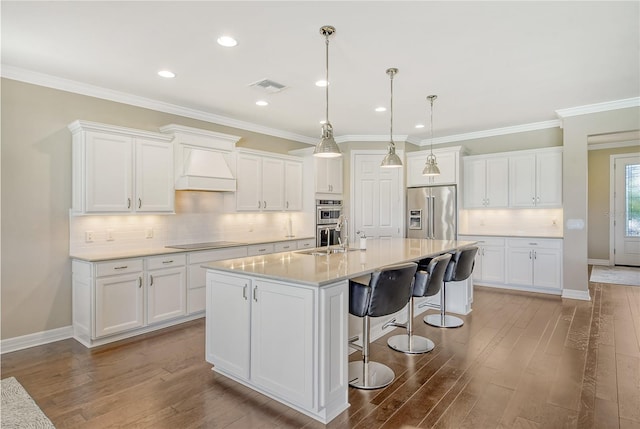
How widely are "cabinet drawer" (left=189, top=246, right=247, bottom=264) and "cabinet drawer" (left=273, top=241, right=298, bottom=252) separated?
23.7 inches

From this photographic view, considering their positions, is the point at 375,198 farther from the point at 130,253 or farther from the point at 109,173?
the point at 109,173

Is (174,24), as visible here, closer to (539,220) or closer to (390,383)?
(390,383)

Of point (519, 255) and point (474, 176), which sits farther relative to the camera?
point (474, 176)

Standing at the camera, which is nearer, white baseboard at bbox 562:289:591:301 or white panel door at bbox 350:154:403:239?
white baseboard at bbox 562:289:591:301

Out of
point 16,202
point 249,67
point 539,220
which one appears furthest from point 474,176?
point 16,202

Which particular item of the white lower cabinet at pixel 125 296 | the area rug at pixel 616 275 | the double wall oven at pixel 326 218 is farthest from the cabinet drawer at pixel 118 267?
the area rug at pixel 616 275

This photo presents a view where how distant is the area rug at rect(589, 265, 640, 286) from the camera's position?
6.30m

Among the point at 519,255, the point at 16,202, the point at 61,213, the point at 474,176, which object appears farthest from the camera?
the point at 474,176

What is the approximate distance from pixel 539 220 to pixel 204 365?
18.9 feet

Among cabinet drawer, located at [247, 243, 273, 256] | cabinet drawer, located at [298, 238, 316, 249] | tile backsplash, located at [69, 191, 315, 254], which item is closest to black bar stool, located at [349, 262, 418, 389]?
cabinet drawer, located at [247, 243, 273, 256]

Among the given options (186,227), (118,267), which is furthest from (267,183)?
(118,267)

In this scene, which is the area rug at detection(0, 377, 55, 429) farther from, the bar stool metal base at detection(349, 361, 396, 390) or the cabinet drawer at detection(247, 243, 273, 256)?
the cabinet drawer at detection(247, 243, 273, 256)

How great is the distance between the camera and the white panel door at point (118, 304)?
3.53 meters

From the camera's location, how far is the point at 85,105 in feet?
13.0
